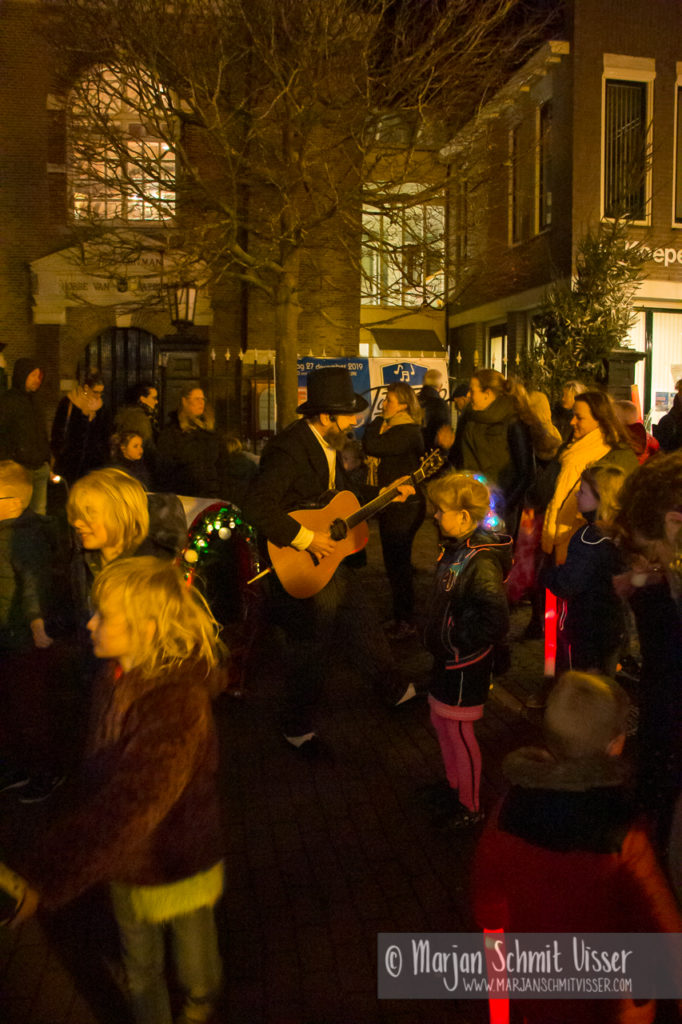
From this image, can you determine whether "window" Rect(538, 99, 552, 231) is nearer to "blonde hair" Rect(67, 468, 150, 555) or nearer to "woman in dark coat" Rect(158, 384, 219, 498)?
"woman in dark coat" Rect(158, 384, 219, 498)

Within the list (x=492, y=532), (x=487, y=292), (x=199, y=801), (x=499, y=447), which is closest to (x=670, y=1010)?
(x=199, y=801)

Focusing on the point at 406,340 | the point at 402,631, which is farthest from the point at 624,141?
the point at 402,631

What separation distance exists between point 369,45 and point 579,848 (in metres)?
13.6

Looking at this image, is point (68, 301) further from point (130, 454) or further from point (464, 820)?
point (464, 820)

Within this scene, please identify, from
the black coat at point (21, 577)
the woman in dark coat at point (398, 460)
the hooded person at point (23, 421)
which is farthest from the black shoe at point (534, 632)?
the hooded person at point (23, 421)

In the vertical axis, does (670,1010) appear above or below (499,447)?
below

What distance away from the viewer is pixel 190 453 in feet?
23.3

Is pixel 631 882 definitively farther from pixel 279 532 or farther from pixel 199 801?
pixel 279 532

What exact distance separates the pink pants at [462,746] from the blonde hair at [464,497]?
85 centimetres

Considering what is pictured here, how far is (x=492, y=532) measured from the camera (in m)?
4.21

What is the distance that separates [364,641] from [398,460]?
2.08 m

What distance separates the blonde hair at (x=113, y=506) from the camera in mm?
3549

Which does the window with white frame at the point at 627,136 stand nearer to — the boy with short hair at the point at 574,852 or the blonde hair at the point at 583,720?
the blonde hair at the point at 583,720

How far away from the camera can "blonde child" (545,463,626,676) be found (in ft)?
15.1
